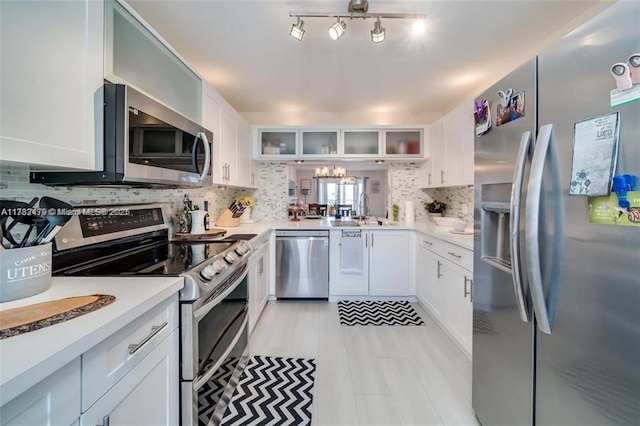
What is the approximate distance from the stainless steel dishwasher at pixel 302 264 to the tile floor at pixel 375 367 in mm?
332

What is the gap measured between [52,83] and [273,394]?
1885 millimetres

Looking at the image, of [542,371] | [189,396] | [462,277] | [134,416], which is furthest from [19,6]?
[462,277]

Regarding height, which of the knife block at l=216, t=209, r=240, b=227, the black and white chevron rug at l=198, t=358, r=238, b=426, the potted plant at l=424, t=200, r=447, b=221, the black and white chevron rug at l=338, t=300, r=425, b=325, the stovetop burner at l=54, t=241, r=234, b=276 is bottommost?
the black and white chevron rug at l=338, t=300, r=425, b=325

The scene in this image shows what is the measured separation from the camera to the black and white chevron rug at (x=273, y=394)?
5.10 feet

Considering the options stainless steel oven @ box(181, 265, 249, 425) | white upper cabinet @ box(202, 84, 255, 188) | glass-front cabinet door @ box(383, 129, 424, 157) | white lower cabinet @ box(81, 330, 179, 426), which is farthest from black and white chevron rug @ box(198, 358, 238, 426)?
glass-front cabinet door @ box(383, 129, 424, 157)

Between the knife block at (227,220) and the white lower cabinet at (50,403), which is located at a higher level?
the knife block at (227,220)

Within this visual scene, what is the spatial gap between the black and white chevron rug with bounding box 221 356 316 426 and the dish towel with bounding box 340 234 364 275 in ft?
4.44

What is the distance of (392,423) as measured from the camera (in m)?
1.52

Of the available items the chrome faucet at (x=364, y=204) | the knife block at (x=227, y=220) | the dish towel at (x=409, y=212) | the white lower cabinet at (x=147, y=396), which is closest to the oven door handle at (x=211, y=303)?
Result: the white lower cabinet at (x=147, y=396)

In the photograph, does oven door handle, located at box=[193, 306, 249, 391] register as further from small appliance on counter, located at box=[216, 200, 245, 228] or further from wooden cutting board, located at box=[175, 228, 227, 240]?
small appliance on counter, located at box=[216, 200, 245, 228]

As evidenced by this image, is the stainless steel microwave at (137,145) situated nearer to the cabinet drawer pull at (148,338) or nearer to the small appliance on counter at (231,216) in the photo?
the cabinet drawer pull at (148,338)

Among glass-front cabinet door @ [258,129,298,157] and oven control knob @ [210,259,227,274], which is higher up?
glass-front cabinet door @ [258,129,298,157]

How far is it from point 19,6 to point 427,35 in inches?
87.0

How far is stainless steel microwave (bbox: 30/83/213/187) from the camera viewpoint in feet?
3.58
